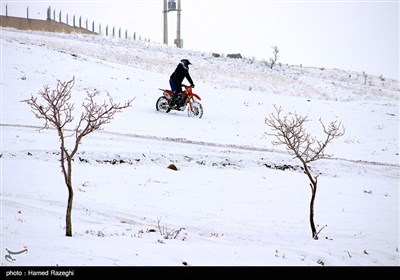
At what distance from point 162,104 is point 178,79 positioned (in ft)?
5.45

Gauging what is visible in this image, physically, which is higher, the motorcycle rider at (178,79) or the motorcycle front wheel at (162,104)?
the motorcycle rider at (178,79)

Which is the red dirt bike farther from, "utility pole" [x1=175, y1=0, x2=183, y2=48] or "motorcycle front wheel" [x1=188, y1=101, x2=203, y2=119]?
"utility pole" [x1=175, y1=0, x2=183, y2=48]

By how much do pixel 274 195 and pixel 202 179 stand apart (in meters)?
1.88

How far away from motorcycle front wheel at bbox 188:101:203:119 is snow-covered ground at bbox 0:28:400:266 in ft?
1.26

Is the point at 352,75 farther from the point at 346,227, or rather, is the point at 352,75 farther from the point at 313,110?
the point at 346,227

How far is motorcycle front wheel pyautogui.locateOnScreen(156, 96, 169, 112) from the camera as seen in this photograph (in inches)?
727

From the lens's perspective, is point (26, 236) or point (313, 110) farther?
point (313, 110)

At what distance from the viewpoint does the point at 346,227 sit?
27.4 feet

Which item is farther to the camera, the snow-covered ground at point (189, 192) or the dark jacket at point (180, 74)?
the dark jacket at point (180, 74)

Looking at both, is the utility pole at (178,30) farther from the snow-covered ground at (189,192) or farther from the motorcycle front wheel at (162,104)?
the motorcycle front wheel at (162,104)

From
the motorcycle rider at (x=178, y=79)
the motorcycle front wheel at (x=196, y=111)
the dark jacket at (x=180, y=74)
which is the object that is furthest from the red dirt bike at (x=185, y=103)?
the dark jacket at (x=180, y=74)

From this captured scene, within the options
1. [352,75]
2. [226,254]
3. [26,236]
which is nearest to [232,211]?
[226,254]

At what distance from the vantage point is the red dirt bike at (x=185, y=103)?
57.6 feet

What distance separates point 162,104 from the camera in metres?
18.5
